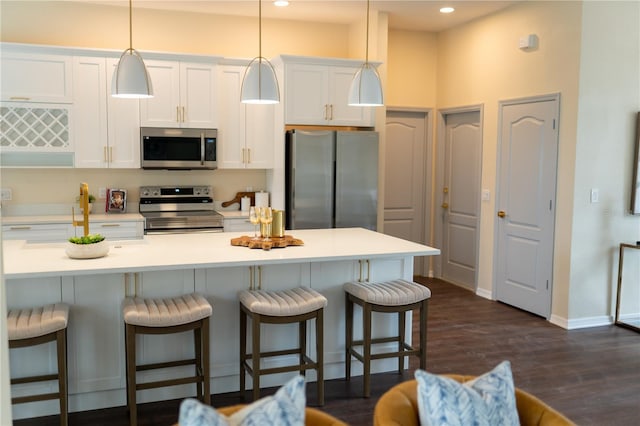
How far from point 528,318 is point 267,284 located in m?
2.84

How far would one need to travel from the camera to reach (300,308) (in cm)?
330

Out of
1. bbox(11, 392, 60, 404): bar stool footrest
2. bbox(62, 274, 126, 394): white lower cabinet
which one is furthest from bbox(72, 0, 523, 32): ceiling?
bbox(11, 392, 60, 404): bar stool footrest

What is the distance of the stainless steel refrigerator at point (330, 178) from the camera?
552cm

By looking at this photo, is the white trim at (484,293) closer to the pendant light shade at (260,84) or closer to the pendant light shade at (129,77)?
the pendant light shade at (260,84)

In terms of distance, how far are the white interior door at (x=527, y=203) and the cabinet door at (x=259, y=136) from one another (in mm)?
2332

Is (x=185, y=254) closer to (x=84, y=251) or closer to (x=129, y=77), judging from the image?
(x=84, y=251)

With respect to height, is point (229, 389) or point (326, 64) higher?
point (326, 64)

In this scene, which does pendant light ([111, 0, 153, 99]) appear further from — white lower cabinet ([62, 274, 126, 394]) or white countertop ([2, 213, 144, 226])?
white countertop ([2, 213, 144, 226])

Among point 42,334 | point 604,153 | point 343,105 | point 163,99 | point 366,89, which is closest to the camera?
point 42,334

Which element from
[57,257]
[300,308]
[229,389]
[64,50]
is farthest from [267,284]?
[64,50]

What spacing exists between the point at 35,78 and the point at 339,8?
2.91m

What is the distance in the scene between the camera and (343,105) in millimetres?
5871

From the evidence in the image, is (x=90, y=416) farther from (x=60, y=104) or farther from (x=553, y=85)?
(x=553, y=85)

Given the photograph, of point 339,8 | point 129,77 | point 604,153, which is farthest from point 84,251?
point 604,153
